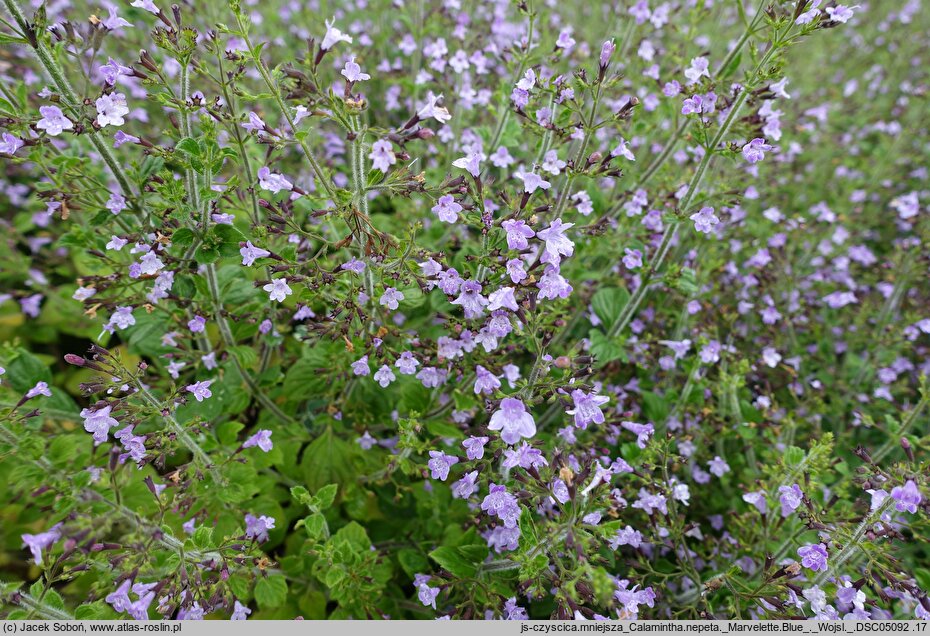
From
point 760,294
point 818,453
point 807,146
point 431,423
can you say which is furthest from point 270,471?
point 807,146

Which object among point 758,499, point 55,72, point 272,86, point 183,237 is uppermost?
point 272,86

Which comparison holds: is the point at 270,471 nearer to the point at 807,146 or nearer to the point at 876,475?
the point at 876,475

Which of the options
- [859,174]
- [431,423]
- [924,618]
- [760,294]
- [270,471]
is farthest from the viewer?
[859,174]

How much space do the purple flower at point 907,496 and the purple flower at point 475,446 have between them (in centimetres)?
201

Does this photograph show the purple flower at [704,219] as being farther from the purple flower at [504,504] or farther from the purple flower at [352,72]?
the purple flower at [352,72]

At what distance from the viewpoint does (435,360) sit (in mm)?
3010

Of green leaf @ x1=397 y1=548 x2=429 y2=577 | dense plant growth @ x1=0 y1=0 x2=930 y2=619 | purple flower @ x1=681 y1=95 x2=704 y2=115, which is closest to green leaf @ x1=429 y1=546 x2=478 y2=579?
dense plant growth @ x1=0 y1=0 x2=930 y2=619

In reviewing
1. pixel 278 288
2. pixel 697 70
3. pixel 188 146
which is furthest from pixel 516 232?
pixel 697 70

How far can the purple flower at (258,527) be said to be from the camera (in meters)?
2.94

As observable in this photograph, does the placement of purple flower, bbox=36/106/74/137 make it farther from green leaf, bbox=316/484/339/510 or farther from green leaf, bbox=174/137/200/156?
green leaf, bbox=316/484/339/510

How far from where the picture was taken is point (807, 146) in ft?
22.6

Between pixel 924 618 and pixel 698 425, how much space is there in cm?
154

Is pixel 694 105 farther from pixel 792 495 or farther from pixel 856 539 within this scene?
pixel 856 539

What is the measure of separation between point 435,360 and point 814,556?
2.19 metres
